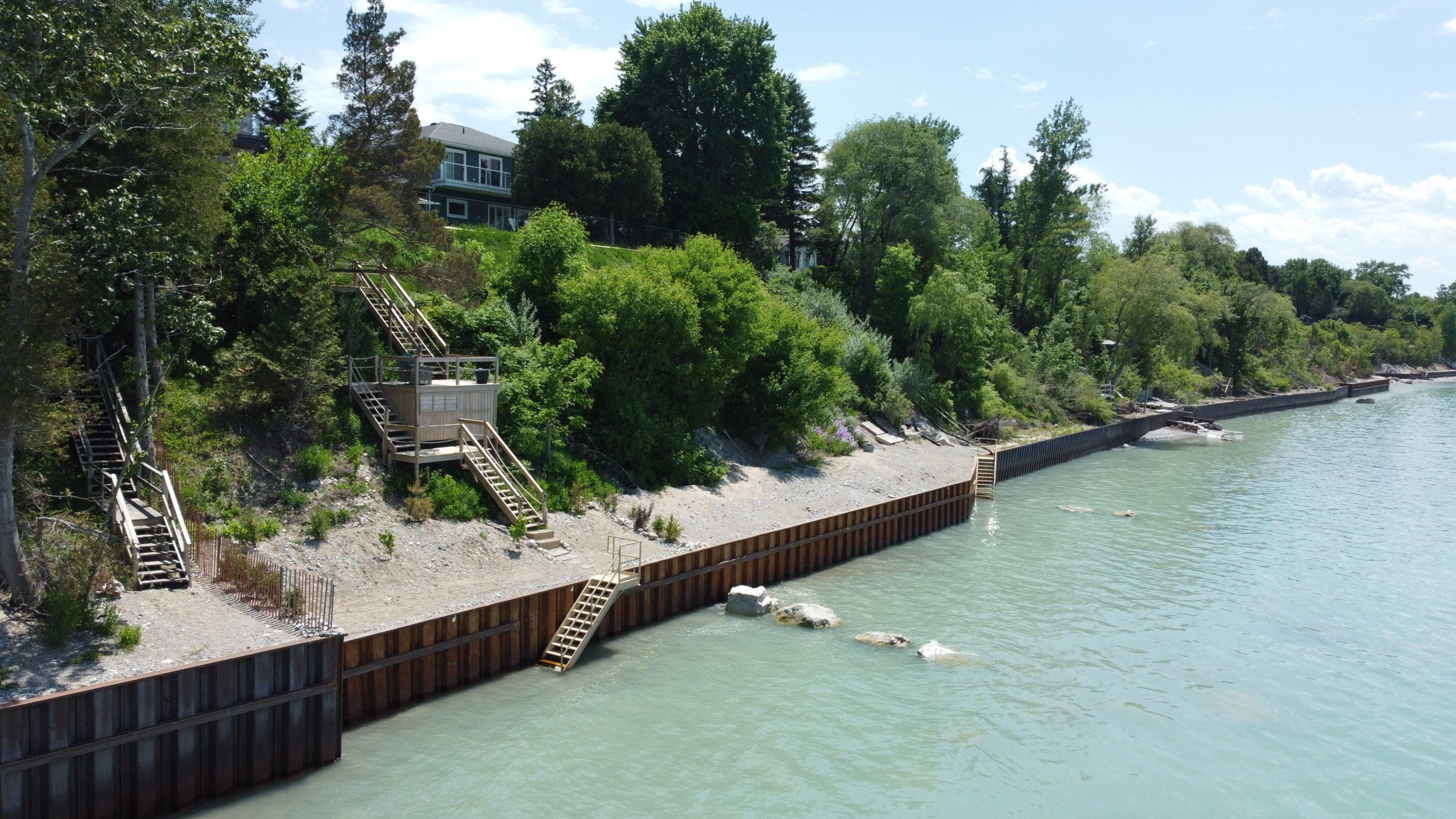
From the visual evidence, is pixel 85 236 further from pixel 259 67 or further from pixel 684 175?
pixel 684 175

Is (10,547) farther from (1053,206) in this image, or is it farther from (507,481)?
(1053,206)

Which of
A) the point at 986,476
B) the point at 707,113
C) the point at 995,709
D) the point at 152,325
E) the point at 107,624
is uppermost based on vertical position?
the point at 707,113

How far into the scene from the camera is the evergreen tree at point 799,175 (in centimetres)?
7438

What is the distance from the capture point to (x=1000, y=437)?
194 feet

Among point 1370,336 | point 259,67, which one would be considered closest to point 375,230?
point 259,67

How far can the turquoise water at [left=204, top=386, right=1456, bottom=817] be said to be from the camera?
1767 centimetres

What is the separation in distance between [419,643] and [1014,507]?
1276 inches

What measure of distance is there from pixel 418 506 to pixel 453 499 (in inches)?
49.3

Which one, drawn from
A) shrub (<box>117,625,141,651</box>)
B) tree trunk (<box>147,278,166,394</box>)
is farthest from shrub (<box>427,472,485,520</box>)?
shrub (<box>117,625,141,651</box>)

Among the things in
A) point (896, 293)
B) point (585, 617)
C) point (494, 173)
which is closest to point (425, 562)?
point (585, 617)

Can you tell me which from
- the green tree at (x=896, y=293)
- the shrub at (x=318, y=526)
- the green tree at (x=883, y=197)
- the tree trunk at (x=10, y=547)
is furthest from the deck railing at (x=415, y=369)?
the green tree at (x=883, y=197)

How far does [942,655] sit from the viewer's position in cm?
2431

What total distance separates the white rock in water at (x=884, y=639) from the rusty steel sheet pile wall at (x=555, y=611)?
459cm

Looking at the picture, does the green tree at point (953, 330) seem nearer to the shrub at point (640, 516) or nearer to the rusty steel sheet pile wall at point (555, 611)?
the rusty steel sheet pile wall at point (555, 611)
